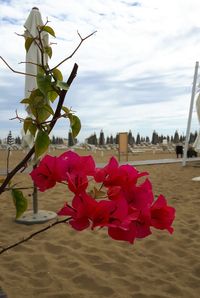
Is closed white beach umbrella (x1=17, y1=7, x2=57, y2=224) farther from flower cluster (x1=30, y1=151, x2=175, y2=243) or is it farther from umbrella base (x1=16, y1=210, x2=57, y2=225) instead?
flower cluster (x1=30, y1=151, x2=175, y2=243)

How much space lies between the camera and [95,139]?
138 feet

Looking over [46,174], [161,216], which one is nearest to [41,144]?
[46,174]

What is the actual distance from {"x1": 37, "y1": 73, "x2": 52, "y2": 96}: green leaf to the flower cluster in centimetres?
15

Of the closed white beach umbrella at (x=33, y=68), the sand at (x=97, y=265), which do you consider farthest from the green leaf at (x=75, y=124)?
the closed white beach umbrella at (x=33, y=68)

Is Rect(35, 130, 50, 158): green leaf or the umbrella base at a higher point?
Rect(35, 130, 50, 158): green leaf

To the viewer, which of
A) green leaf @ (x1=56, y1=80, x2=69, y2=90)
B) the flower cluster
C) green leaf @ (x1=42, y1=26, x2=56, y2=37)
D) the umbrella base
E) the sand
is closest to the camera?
the flower cluster

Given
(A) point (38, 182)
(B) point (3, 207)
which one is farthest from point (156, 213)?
(B) point (3, 207)

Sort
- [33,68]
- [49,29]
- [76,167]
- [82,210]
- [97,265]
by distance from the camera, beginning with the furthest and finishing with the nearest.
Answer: [33,68] → [97,265] → [49,29] → [76,167] → [82,210]

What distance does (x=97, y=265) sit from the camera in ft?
9.41

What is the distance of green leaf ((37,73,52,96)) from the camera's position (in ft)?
2.39

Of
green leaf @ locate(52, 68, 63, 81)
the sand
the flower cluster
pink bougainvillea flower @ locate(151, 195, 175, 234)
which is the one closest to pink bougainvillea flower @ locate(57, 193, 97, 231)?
the flower cluster

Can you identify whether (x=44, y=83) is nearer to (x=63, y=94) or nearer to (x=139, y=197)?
(x=63, y=94)

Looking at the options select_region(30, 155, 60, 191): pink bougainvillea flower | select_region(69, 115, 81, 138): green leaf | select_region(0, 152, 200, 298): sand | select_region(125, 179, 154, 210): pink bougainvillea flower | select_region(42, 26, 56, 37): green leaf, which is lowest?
select_region(0, 152, 200, 298): sand

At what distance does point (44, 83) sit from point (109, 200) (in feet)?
0.95
